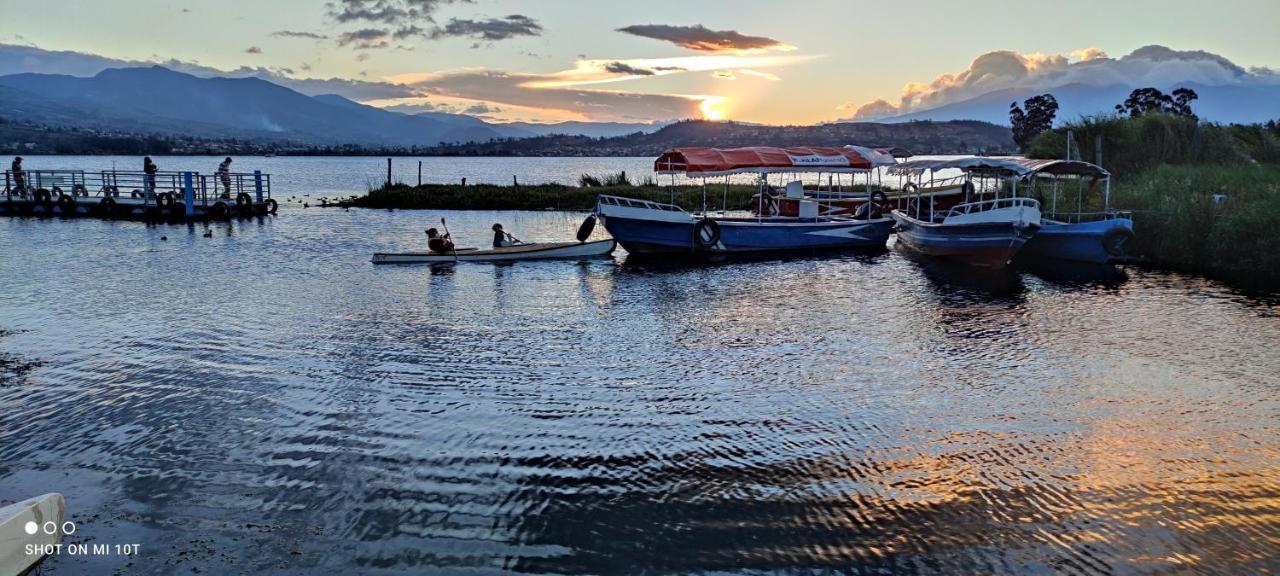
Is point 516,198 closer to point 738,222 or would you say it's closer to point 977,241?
point 738,222

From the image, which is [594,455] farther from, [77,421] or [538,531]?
[77,421]

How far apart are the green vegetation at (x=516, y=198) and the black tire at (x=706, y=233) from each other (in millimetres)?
19572

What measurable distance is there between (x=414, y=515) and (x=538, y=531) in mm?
1287

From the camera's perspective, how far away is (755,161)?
102ft

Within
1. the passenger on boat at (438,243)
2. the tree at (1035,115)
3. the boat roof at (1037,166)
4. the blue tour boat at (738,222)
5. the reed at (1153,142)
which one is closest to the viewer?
the boat roof at (1037,166)

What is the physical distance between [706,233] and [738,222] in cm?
146

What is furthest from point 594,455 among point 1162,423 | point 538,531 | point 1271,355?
point 1271,355

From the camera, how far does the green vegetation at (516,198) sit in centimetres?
5122

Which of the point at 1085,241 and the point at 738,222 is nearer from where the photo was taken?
the point at 1085,241

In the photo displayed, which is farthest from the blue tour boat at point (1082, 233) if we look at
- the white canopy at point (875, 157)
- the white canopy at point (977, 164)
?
the white canopy at point (875, 157)

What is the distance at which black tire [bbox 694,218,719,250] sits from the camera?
3019cm

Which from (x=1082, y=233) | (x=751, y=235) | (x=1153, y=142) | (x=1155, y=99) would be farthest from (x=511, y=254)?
(x=1155, y=99)

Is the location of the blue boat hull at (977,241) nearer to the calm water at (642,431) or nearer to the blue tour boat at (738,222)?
the blue tour boat at (738,222)

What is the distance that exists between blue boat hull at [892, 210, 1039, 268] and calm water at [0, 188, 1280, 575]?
16.8 feet
